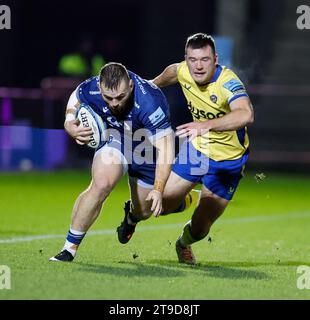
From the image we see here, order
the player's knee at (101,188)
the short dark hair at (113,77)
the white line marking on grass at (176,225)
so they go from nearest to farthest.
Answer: the short dark hair at (113,77)
the player's knee at (101,188)
the white line marking on grass at (176,225)

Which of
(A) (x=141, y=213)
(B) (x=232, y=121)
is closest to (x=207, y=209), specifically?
(A) (x=141, y=213)

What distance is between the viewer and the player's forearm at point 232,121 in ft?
24.6

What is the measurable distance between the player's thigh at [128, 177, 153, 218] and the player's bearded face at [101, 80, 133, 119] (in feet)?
2.78

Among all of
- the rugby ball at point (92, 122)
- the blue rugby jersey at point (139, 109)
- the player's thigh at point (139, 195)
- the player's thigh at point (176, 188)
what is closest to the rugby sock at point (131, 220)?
the player's thigh at point (139, 195)

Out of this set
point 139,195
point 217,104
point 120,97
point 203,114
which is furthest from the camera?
point 139,195

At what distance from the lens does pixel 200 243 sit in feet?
33.2

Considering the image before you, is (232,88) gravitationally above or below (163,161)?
above

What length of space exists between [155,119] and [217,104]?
640mm

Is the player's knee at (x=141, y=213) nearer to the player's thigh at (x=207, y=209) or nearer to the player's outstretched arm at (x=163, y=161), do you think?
the player's thigh at (x=207, y=209)

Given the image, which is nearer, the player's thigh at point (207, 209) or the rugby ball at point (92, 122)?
the rugby ball at point (92, 122)

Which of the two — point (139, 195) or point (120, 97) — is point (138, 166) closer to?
point (139, 195)

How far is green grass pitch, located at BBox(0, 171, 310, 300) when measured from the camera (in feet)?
22.3

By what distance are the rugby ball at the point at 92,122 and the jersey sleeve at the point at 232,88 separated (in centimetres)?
101

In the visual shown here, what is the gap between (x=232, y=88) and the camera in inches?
316
